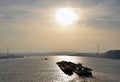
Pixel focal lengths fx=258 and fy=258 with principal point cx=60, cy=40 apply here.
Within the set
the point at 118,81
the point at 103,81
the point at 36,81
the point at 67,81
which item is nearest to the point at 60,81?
the point at 67,81

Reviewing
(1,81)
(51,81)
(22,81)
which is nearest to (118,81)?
(51,81)

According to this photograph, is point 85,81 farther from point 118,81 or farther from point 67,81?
point 118,81

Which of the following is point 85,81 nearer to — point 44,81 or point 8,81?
point 44,81

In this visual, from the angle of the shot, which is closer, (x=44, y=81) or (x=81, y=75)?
(x=44, y=81)

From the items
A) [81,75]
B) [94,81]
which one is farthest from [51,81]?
[81,75]

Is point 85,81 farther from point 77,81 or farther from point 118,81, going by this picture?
point 118,81

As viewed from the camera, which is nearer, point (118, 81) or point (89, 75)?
point (118, 81)

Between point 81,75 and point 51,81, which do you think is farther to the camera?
point 81,75
